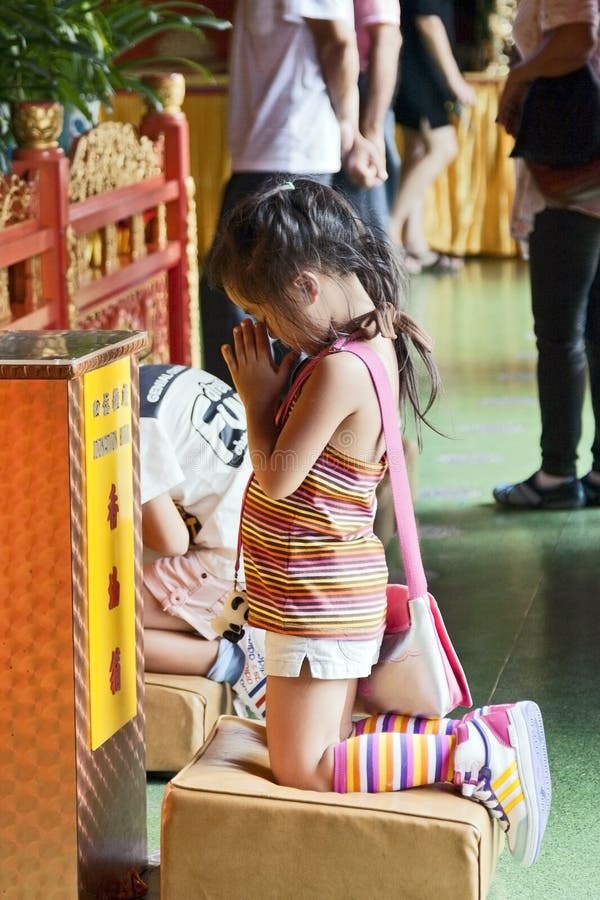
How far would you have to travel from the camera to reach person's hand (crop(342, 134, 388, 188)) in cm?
293

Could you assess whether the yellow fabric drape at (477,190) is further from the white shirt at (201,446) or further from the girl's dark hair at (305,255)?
the girl's dark hair at (305,255)

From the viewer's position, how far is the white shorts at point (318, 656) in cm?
157

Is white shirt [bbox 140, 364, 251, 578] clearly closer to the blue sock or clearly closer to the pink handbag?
the blue sock

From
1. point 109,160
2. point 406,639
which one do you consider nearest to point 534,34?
point 109,160

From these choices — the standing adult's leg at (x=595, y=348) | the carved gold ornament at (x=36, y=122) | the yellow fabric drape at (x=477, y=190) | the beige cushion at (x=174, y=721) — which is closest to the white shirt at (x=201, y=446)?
the beige cushion at (x=174, y=721)

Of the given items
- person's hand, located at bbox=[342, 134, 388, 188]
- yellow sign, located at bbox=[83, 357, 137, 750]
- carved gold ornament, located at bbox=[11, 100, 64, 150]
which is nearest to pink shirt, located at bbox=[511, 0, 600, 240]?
person's hand, located at bbox=[342, 134, 388, 188]

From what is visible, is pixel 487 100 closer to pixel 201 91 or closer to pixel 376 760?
pixel 201 91

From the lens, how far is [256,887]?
5.01 feet

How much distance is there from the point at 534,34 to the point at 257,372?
1869 millimetres

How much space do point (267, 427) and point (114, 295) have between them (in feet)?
4.97

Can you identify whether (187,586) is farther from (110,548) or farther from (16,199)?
(16,199)

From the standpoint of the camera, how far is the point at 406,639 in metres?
1.63

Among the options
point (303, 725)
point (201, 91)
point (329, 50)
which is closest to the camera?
point (303, 725)

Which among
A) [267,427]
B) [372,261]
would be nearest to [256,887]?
[267,427]
